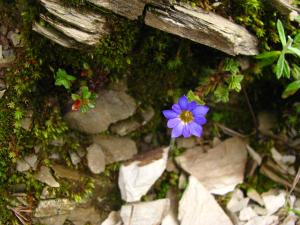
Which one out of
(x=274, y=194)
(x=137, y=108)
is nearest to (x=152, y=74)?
(x=137, y=108)

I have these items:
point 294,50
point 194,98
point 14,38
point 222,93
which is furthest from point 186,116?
point 14,38

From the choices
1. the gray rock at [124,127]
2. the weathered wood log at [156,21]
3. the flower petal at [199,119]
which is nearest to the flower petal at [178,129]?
the flower petal at [199,119]

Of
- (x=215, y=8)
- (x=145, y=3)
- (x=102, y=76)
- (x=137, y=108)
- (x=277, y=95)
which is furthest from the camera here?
(x=277, y=95)

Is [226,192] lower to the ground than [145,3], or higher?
lower

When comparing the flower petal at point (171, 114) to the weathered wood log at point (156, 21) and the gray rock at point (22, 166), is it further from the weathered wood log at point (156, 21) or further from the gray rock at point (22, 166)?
the gray rock at point (22, 166)

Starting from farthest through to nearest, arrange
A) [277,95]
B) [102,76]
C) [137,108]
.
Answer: [277,95] → [137,108] → [102,76]

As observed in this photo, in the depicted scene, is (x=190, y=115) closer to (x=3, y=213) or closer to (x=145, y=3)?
(x=145, y=3)
